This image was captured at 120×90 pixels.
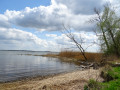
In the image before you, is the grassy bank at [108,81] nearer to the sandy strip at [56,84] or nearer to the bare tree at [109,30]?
the sandy strip at [56,84]

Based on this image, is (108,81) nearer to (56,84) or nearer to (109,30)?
(56,84)

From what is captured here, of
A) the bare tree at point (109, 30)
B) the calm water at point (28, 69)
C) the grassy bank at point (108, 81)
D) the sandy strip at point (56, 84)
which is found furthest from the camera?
the bare tree at point (109, 30)

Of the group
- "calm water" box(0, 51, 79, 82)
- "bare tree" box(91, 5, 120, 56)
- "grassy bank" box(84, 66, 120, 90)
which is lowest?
"calm water" box(0, 51, 79, 82)

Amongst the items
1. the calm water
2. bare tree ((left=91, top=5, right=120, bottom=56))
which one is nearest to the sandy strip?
the calm water

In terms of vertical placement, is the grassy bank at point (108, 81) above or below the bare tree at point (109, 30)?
below

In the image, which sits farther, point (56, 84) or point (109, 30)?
point (109, 30)

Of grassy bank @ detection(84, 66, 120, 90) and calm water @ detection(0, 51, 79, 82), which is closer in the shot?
grassy bank @ detection(84, 66, 120, 90)

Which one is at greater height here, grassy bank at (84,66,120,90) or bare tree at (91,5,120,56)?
bare tree at (91,5,120,56)

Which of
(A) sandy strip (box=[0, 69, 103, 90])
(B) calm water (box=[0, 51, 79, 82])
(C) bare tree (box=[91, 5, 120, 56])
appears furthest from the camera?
(C) bare tree (box=[91, 5, 120, 56])

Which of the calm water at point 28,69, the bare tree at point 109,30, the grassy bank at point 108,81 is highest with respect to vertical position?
the bare tree at point 109,30

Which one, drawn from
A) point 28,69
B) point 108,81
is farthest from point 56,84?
point 28,69

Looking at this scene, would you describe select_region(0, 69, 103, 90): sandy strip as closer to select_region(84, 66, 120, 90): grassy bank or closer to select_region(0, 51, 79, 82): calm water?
select_region(84, 66, 120, 90): grassy bank

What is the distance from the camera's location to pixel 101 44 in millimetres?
26266

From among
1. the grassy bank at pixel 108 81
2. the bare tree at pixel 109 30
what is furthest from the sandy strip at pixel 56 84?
the bare tree at pixel 109 30
